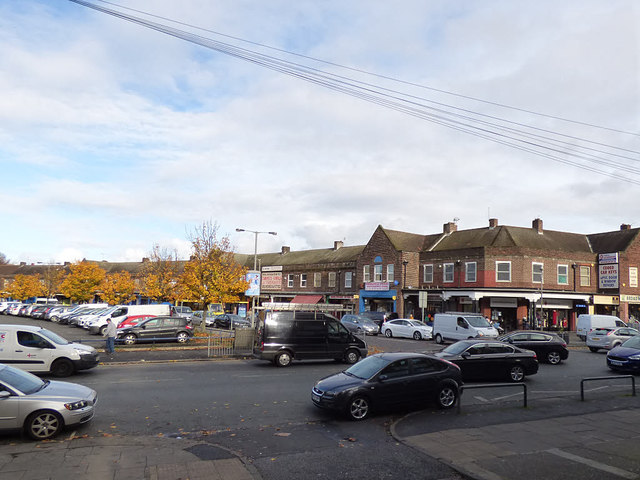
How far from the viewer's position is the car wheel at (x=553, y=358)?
21.5 meters

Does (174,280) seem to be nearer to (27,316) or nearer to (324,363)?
(27,316)

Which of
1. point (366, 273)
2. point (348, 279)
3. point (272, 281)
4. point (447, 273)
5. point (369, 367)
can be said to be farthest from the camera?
point (272, 281)

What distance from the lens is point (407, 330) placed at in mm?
34750

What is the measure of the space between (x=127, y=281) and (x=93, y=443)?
5200 centimetres

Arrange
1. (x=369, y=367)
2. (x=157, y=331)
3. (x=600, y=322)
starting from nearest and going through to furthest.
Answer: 1. (x=369, y=367)
2. (x=157, y=331)
3. (x=600, y=322)

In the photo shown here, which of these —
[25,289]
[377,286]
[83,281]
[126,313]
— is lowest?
[126,313]

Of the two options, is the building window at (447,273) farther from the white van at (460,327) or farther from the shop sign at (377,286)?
the white van at (460,327)

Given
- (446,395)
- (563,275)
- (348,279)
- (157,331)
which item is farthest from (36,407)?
(348,279)

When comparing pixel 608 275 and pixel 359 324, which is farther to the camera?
pixel 608 275

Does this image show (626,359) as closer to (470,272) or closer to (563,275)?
(470,272)

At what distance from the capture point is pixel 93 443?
8664 mm

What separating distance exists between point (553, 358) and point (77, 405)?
19.4 meters

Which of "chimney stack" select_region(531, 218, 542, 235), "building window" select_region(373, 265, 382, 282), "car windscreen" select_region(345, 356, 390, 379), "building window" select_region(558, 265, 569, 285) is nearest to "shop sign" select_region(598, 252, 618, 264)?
"building window" select_region(558, 265, 569, 285)

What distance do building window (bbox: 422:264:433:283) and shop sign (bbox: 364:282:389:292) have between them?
358cm
